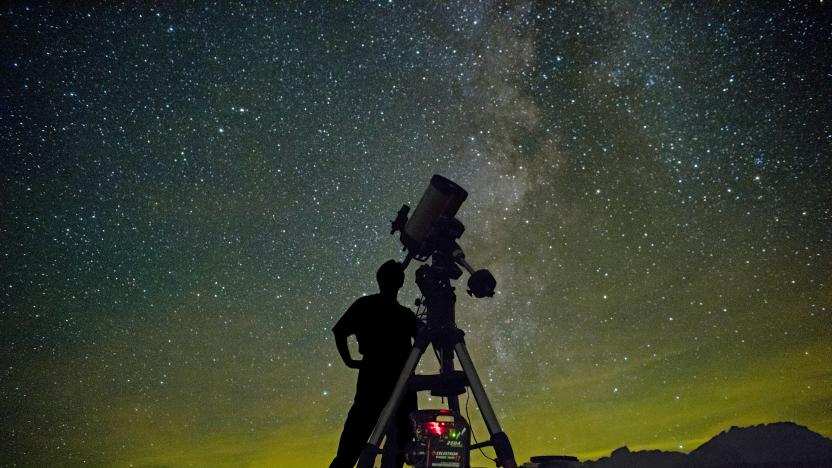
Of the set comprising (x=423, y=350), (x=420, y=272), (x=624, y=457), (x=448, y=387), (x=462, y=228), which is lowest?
(x=624, y=457)

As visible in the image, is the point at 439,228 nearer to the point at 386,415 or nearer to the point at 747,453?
the point at 386,415

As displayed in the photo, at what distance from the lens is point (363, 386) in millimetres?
2727

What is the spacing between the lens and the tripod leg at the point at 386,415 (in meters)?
2.12

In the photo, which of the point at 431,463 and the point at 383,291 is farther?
the point at 383,291

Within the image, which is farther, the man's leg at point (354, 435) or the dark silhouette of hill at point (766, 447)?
the dark silhouette of hill at point (766, 447)

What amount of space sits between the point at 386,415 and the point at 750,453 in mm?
3922

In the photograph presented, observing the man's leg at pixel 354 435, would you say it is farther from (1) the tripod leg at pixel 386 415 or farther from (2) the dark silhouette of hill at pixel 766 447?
(2) the dark silhouette of hill at pixel 766 447

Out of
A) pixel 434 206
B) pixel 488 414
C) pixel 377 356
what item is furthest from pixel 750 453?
pixel 434 206

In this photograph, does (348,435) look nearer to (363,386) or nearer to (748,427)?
(363,386)

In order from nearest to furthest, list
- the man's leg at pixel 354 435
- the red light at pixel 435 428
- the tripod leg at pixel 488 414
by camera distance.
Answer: the tripod leg at pixel 488 414
the red light at pixel 435 428
the man's leg at pixel 354 435

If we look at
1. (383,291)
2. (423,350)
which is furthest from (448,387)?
(383,291)

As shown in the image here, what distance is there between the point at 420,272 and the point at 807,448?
11.8 feet

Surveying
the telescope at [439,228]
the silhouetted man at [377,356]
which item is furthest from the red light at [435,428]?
the telescope at [439,228]

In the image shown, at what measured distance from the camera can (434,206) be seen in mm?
2895
